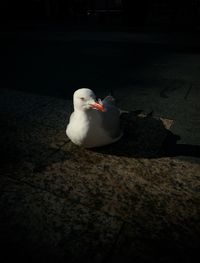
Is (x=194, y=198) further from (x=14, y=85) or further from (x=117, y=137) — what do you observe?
(x=14, y=85)

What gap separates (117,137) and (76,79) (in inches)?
103

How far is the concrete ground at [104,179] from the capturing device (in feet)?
5.35

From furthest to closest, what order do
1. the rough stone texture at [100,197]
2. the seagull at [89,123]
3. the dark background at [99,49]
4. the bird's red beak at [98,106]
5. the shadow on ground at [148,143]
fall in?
the dark background at [99,49] → the shadow on ground at [148,143] → the seagull at [89,123] → the bird's red beak at [98,106] → the rough stone texture at [100,197]

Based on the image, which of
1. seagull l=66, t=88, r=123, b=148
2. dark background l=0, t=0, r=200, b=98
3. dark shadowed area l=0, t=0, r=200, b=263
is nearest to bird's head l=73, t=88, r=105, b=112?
seagull l=66, t=88, r=123, b=148

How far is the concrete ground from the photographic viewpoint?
163cm

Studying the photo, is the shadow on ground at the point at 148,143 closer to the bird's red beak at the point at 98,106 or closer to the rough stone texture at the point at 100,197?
the rough stone texture at the point at 100,197

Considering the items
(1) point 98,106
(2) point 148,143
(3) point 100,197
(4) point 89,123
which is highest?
(1) point 98,106

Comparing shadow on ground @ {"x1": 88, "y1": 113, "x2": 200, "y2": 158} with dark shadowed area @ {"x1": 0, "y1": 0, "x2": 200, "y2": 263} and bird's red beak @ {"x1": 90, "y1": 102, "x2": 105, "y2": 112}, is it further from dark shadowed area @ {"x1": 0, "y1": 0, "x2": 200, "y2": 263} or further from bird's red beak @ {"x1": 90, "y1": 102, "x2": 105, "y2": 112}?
bird's red beak @ {"x1": 90, "y1": 102, "x2": 105, "y2": 112}

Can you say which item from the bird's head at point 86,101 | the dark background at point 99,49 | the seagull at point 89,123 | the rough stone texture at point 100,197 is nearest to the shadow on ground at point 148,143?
the rough stone texture at point 100,197

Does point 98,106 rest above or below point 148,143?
above

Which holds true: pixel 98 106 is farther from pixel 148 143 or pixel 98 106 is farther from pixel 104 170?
pixel 148 143

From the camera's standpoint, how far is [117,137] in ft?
8.72

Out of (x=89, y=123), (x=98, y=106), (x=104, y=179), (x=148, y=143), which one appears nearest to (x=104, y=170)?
(x=104, y=179)

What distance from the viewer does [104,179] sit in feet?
7.23
